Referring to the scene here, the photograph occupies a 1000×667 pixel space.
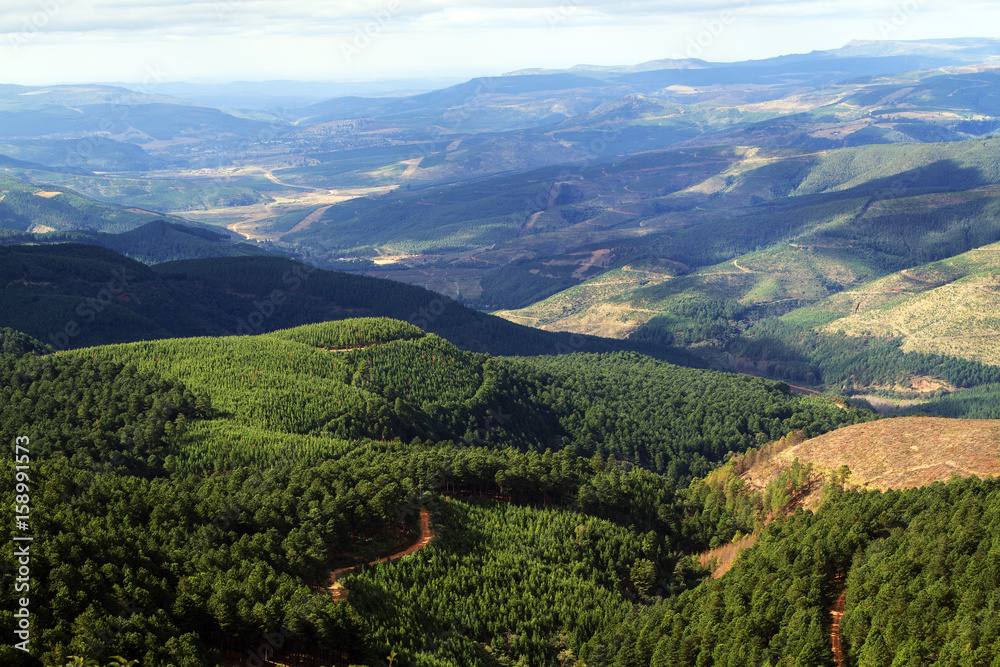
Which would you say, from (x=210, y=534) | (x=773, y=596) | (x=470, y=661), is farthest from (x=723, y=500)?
(x=210, y=534)

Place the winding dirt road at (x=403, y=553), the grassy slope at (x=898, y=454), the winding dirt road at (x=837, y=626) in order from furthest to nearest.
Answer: the grassy slope at (x=898, y=454) → the winding dirt road at (x=403, y=553) → the winding dirt road at (x=837, y=626)

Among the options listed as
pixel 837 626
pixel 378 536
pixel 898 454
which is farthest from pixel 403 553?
pixel 898 454

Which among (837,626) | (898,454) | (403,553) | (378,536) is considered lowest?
(837,626)

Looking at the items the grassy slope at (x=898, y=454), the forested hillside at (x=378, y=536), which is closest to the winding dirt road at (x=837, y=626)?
the forested hillside at (x=378, y=536)

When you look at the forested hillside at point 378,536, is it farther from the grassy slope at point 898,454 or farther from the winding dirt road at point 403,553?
the grassy slope at point 898,454

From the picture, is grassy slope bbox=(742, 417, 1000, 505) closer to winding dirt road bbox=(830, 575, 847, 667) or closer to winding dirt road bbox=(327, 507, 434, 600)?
winding dirt road bbox=(830, 575, 847, 667)

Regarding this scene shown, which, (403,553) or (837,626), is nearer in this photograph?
(837,626)

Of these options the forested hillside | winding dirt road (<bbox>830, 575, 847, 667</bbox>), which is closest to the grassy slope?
the forested hillside

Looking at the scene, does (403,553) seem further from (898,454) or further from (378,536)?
(898,454)
